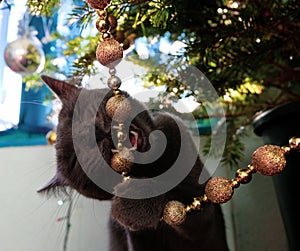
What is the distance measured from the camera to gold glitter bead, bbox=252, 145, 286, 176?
1.07 ft

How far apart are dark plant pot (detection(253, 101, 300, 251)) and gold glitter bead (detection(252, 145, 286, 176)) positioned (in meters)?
0.18

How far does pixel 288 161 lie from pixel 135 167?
0.23 metres

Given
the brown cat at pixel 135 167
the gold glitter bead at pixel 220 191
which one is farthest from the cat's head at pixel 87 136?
the gold glitter bead at pixel 220 191

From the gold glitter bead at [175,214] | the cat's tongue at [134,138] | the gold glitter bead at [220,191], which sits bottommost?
the gold glitter bead at [175,214]

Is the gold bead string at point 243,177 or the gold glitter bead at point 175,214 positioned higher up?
the gold bead string at point 243,177

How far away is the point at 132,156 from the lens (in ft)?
1.24

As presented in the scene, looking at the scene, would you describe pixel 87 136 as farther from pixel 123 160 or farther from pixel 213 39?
pixel 213 39

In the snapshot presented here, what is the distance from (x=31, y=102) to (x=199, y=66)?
1.02 feet

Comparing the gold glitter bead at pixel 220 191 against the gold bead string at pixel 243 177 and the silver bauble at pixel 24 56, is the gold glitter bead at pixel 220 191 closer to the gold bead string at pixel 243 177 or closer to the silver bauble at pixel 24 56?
the gold bead string at pixel 243 177

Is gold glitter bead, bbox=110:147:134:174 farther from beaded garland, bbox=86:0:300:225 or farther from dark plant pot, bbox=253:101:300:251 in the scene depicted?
dark plant pot, bbox=253:101:300:251

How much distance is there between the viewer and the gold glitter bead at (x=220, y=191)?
342 mm

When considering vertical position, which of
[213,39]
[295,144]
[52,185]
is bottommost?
[52,185]

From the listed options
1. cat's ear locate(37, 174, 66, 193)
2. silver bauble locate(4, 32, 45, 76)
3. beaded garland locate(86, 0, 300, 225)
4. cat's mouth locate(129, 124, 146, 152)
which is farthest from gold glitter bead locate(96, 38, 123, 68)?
silver bauble locate(4, 32, 45, 76)

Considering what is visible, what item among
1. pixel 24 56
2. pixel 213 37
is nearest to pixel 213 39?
pixel 213 37
